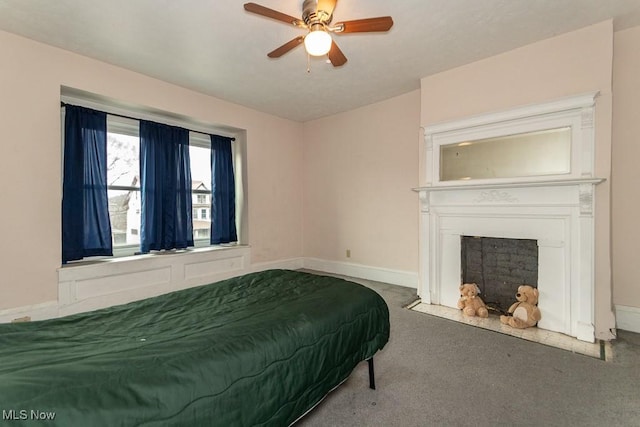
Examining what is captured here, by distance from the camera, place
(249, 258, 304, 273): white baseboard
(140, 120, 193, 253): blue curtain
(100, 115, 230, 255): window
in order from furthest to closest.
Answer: (249, 258, 304, 273): white baseboard
(140, 120, 193, 253): blue curtain
(100, 115, 230, 255): window

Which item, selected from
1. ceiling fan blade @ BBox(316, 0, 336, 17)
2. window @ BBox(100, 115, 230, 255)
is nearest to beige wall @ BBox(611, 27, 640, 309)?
ceiling fan blade @ BBox(316, 0, 336, 17)

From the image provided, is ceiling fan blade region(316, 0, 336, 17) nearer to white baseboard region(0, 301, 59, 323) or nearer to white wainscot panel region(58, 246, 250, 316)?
white wainscot panel region(58, 246, 250, 316)

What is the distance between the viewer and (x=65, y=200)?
3.06m

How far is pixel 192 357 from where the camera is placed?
3.45 ft

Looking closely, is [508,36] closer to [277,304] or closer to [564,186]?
[564,186]

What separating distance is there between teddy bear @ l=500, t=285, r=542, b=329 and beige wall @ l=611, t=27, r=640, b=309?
Result: 0.75 meters

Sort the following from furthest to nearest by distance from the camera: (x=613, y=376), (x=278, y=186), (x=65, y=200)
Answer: (x=278, y=186) < (x=65, y=200) < (x=613, y=376)

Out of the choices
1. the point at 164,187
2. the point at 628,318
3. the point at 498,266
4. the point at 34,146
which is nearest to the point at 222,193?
the point at 164,187

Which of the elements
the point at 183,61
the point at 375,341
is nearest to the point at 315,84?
the point at 183,61

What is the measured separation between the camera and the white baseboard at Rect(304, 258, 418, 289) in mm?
4164

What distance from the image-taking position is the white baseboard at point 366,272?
416cm

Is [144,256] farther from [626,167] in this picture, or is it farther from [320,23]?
[626,167]

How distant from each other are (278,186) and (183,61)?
2.39 meters

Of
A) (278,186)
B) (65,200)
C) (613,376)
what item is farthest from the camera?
(278,186)
